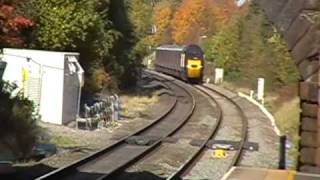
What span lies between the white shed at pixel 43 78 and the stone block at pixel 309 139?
1637 cm

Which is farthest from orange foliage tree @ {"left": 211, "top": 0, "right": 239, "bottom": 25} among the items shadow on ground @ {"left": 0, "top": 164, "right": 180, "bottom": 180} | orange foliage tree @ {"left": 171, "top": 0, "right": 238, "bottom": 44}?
shadow on ground @ {"left": 0, "top": 164, "right": 180, "bottom": 180}

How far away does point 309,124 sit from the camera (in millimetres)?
7547

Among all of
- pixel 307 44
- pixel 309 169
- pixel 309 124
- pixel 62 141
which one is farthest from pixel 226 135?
pixel 307 44

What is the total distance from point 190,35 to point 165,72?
920 inches

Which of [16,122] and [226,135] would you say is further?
[226,135]

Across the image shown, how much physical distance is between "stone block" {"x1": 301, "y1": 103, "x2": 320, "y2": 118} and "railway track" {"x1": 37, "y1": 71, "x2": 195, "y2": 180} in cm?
641

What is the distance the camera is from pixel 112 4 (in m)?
40.1

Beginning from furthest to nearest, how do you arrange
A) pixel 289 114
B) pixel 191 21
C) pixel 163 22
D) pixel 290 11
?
pixel 163 22 → pixel 191 21 → pixel 289 114 → pixel 290 11

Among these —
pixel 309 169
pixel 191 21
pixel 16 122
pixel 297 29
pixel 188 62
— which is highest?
pixel 191 21

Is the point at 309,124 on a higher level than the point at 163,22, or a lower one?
lower

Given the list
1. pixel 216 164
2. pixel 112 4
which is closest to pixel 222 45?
pixel 112 4

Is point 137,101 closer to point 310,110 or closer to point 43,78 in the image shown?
point 43,78

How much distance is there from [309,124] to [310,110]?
137mm

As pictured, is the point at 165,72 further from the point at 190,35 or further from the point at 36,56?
the point at 36,56
